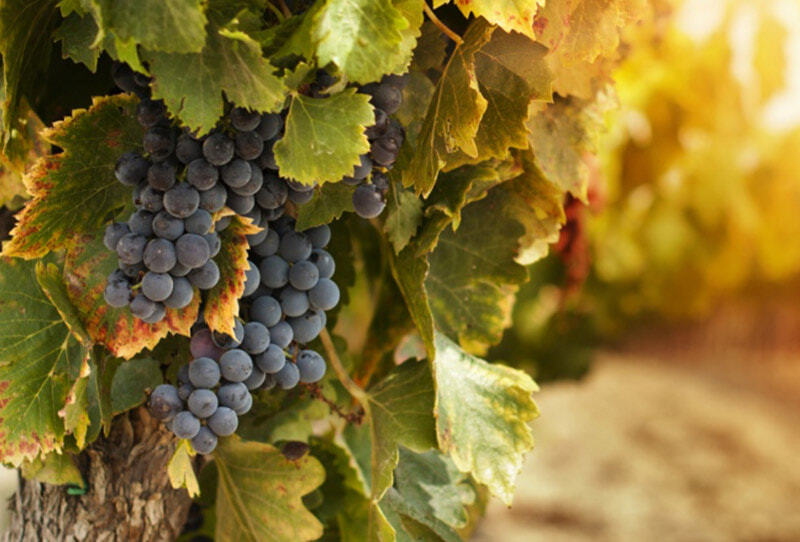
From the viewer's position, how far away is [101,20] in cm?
41

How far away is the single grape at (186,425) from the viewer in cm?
49

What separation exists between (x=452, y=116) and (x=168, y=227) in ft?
0.56

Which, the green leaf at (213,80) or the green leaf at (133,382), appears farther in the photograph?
the green leaf at (133,382)

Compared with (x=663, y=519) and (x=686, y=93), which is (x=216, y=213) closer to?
(x=686, y=93)

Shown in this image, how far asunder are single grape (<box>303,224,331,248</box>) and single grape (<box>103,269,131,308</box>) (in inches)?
4.5

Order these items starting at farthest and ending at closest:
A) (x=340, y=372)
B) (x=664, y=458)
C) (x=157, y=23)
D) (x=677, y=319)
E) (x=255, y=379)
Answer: (x=677, y=319), (x=664, y=458), (x=340, y=372), (x=255, y=379), (x=157, y=23)

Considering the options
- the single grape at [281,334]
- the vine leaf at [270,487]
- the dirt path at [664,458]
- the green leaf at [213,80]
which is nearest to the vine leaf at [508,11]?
the green leaf at [213,80]

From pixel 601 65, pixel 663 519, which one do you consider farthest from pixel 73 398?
pixel 663 519

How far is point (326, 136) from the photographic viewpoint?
0.46 meters

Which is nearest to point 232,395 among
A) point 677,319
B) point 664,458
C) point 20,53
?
point 20,53

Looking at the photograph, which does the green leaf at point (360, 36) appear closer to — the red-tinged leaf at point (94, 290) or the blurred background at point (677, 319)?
the red-tinged leaf at point (94, 290)

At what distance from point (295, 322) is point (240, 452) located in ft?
0.40

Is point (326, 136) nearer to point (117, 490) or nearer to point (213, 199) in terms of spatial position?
point (213, 199)

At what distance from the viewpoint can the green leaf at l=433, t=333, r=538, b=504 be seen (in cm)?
55
